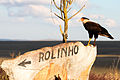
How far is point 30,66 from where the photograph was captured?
734cm

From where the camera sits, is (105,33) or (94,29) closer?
(94,29)

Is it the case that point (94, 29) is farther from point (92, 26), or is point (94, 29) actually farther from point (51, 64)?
point (51, 64)

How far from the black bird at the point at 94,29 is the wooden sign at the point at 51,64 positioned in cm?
49

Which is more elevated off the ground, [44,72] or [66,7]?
[66,7]

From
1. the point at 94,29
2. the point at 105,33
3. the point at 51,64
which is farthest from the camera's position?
the point at 105,33

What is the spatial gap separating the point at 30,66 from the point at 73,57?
1237 mm

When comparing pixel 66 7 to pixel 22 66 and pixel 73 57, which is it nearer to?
pixel 73 57

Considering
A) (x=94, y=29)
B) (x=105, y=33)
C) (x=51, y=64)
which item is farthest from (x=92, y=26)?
(x=51, y=64)

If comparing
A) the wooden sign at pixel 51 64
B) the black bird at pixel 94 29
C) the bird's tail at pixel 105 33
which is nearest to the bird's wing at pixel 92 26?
the black bird at pixel 94 29

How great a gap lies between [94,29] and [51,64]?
1.61 metres

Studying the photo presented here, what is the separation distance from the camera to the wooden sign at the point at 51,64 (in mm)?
7340

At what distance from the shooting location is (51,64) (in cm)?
744

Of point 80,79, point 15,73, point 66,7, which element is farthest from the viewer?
point 66,7

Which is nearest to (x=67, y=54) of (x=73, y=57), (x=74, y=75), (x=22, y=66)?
(x=73, y=57)
